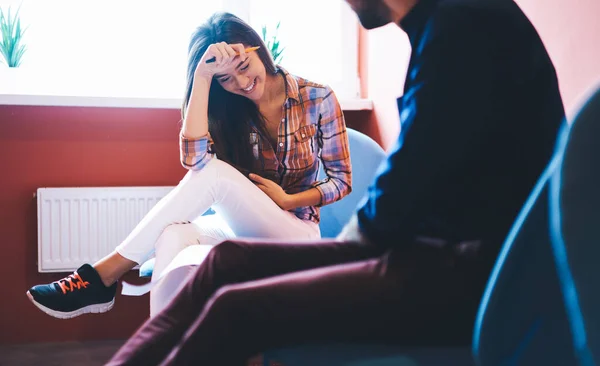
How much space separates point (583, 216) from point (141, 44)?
7.56 feet

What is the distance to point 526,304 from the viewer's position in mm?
755

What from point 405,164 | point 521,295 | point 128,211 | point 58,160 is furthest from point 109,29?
point 521,295

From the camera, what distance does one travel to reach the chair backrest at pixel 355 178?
201 cm

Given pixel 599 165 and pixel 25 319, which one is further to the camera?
pixel 25 319

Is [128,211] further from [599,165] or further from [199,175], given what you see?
[599,165]

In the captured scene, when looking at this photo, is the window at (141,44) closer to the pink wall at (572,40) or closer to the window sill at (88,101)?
the window sill at (88,101)

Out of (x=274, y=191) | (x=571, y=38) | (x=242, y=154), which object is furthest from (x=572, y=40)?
(x=242, y=154)

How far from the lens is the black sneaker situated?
1.55 meters

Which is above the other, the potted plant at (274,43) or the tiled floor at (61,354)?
the potted plant at (274,43)

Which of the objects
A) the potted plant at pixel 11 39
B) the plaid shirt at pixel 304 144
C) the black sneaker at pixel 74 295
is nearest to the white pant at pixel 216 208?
the black sneaker at pixel 74 295

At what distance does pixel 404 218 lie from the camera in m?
0.90

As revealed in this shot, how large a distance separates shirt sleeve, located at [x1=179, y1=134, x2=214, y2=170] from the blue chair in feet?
1.60

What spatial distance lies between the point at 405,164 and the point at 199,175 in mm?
846

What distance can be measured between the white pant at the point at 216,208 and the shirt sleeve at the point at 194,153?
1.8 inches
